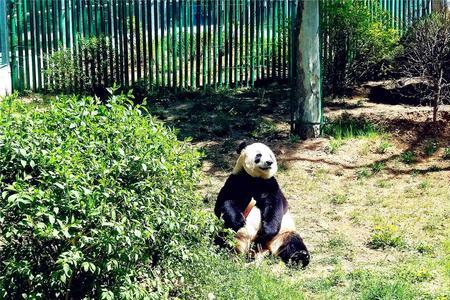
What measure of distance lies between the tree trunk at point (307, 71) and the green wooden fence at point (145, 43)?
6.81 feet

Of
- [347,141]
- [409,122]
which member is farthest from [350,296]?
[409,122]

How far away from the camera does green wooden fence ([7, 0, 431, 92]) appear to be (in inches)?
575

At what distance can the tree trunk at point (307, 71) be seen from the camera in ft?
39.6

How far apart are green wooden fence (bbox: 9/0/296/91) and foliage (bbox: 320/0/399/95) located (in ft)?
2.45

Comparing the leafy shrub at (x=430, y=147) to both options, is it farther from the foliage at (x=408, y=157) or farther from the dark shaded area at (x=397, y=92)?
the dark shaded area at (x=397, y=92)

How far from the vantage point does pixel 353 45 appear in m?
14.8

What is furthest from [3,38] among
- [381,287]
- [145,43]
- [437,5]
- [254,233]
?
[381,287]

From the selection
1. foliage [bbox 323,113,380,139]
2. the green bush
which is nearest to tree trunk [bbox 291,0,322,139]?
foliage [bbox 323,113,380,139]

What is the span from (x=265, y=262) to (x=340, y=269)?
2.25ft

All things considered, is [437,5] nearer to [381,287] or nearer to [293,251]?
[293,251]

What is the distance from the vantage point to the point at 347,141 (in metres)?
11.8

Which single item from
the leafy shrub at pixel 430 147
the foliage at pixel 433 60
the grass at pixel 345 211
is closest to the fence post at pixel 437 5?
the foliage at pixel 433 60

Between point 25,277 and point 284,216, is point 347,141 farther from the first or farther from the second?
point 25,277

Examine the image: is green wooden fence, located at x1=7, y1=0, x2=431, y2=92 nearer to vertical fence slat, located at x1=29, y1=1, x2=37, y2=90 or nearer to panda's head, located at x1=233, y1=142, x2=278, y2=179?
vertical fence slat, located at x1=29, y1=1, x2=37, y2=90
